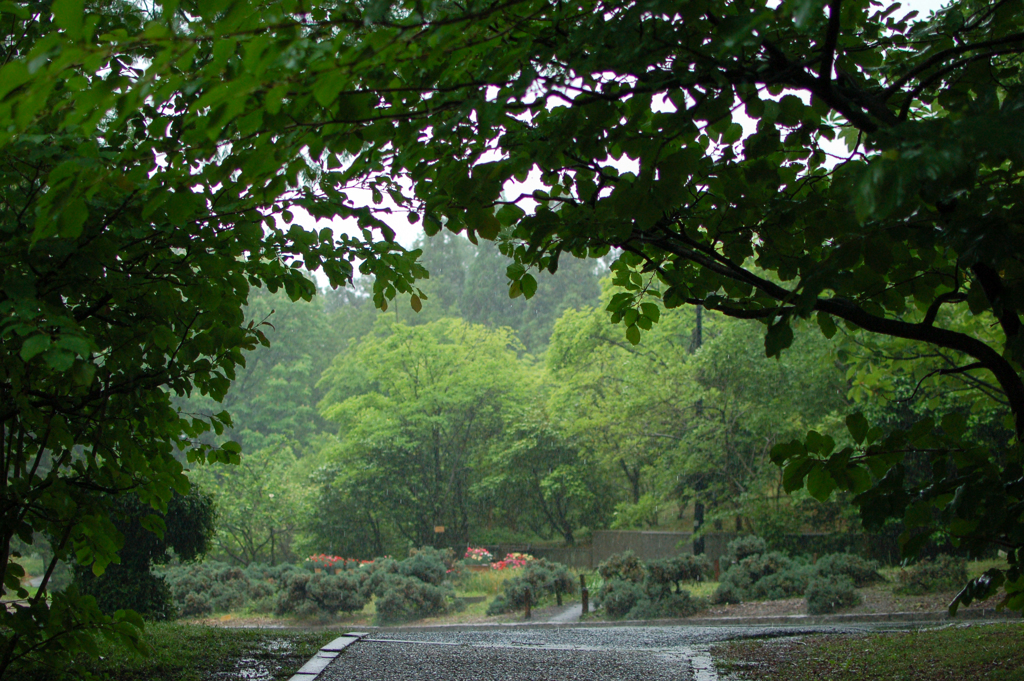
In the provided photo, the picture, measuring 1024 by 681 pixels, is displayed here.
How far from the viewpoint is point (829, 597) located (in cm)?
1056

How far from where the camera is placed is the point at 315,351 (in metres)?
45.4

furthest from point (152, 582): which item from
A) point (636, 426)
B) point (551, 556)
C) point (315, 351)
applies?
point (315, 351)

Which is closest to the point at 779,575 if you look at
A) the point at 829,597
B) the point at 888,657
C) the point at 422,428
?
the point at 829,597

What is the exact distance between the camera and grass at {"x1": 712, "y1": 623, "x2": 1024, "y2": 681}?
4.94 m

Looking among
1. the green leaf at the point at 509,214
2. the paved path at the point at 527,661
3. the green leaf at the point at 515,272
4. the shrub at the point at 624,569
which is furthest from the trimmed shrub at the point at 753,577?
the green leaf at the point at 509,214

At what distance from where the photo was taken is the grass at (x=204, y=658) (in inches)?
191

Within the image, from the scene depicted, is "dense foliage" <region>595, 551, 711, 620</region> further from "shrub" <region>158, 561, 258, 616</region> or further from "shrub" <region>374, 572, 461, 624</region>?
"shrub" <region>158, 561, 258, 616</region>

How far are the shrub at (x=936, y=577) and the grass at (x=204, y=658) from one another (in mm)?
9058

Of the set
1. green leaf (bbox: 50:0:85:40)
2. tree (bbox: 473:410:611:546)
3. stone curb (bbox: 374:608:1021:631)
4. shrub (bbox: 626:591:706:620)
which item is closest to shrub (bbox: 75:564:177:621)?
stone curb (bbox: 374:608:1021:631)

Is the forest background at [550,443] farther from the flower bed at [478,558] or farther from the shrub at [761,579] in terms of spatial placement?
the flower bed at [478,558]

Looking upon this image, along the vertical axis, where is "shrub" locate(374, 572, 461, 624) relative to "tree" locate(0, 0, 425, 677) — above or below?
below

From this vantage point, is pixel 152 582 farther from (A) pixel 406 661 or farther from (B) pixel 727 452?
(B) pixel 727 452

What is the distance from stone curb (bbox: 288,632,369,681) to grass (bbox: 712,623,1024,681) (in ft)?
9.96

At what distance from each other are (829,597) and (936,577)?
220cm
